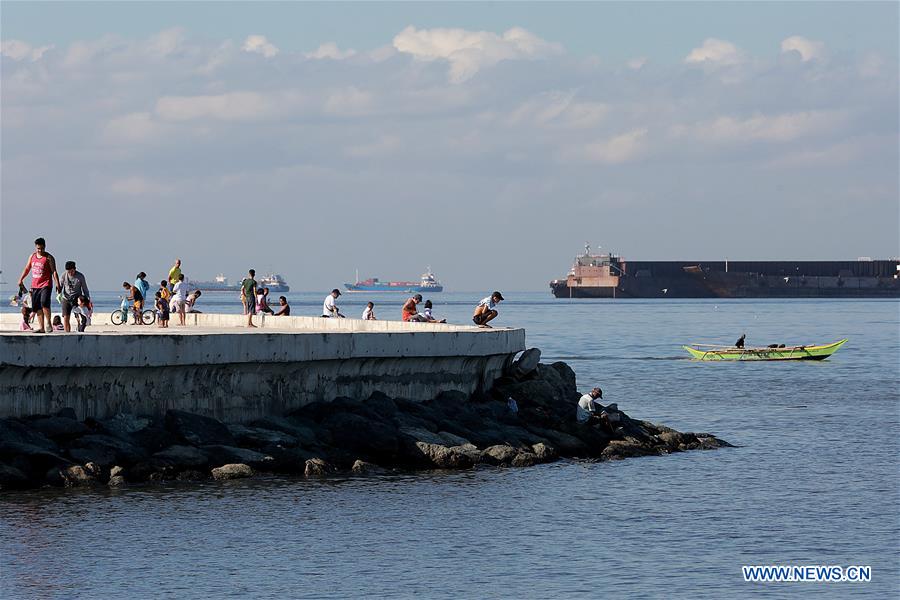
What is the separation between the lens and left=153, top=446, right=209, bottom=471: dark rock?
24750mm

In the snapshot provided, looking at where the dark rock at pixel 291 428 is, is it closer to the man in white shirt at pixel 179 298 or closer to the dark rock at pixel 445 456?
the dark rock at pixel 445 456

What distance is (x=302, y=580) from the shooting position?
61.4 ft

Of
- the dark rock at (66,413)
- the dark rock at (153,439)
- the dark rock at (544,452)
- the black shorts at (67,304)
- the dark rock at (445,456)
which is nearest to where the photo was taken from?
the dark rock at (66,413)

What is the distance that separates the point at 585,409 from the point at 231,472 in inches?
398

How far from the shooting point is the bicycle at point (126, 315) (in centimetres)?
4162

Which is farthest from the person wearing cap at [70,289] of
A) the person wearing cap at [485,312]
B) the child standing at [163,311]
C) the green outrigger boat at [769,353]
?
the green outrigger boat at [769,353]

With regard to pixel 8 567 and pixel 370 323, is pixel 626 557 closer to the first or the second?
pixel 8 567

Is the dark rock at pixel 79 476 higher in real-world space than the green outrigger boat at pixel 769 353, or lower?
higher

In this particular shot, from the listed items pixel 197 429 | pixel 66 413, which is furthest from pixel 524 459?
pixel 66 413

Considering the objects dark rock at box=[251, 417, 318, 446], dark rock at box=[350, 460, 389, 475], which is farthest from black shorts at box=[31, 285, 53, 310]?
dark rock at box=[350, 460, 389, 475]

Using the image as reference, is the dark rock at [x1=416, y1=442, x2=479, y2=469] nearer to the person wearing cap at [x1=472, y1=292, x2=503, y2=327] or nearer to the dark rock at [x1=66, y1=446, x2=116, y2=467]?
the dark rock at [x1=66, y1=446, x2=116, y2=467]

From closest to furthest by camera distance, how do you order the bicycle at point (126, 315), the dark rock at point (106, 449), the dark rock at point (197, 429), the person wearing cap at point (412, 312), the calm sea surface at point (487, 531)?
the calm sea surface at point (487, 531) < the dark rock at point (106, 449) < the dark rock at point (197, 429) < the person wearing cap at point (412, 312) < the bicycle at point (126, 315)

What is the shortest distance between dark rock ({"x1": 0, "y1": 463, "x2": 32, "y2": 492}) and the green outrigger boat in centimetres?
5149

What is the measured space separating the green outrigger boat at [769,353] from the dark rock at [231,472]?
48355 millimetres
